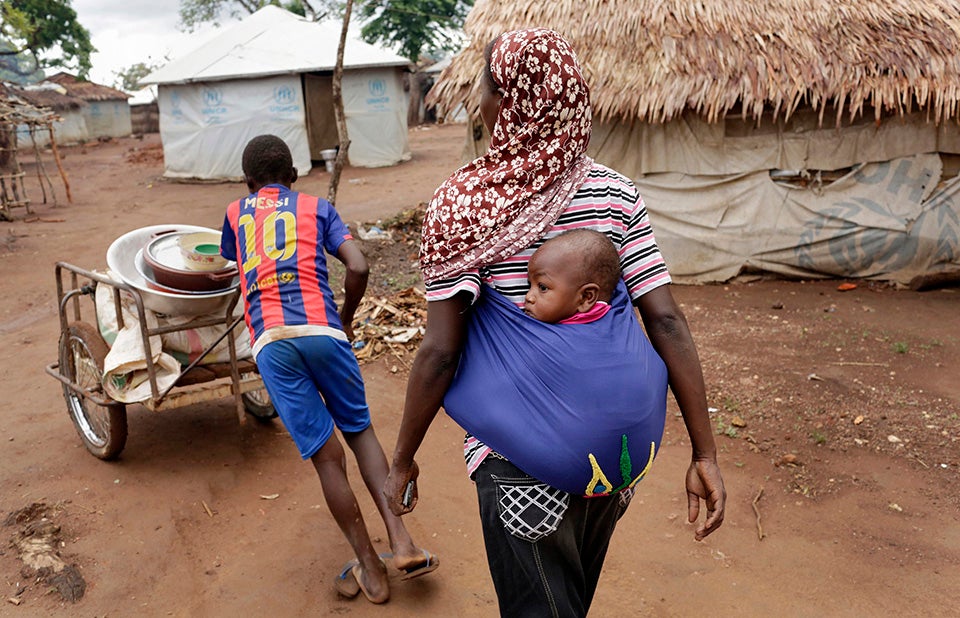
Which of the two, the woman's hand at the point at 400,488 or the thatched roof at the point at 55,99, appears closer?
the woman's hand at the point at 400,488

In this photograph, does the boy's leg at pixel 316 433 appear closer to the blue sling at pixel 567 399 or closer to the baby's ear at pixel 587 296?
the blue sling at pixel 567 399

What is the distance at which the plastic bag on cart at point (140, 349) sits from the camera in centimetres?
358

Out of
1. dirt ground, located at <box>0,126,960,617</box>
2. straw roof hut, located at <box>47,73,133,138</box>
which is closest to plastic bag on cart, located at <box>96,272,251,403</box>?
dirt ground, located at <box>0,126,960,617</box>

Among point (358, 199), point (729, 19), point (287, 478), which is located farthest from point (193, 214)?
point (287, 478)

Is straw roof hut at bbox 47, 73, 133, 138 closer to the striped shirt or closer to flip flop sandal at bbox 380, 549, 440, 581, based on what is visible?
flip flop sandal at bbox 380, 549, 440, 581

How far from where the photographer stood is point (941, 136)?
7102 millimetres

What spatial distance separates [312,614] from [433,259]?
6.02 ft

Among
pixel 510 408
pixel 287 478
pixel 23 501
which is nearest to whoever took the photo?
pixel 510 408

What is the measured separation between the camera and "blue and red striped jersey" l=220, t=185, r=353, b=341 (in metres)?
2.95

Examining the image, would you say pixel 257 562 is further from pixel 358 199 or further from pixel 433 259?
pixel 358 199

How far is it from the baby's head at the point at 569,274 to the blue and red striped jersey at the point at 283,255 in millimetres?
1576

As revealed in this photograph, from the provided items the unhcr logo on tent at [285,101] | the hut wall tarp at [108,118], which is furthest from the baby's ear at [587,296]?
the hut wall tarp at [108,118]

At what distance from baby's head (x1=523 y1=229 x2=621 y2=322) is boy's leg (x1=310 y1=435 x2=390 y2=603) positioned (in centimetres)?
155

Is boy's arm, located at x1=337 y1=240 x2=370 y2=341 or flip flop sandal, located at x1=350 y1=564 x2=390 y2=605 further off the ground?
boy's arm, located at x1=337 y1=240 x2=370 y2=341
